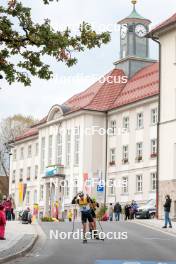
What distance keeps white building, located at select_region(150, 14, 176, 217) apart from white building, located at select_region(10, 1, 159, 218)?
13.1 meters

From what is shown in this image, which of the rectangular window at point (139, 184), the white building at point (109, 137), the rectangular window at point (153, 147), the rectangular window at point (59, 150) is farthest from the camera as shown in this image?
the rectangular window at point (59, 150)

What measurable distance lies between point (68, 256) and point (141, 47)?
59276mm

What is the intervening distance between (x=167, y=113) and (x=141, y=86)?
20.9 metres

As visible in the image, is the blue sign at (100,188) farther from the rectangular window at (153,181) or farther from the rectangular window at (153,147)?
the rectangular window at (153,147)

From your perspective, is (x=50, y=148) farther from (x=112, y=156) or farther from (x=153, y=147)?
(x=153, y=147)

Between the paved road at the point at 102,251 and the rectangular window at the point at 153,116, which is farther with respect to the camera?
the rectangular window at the point at 153,116

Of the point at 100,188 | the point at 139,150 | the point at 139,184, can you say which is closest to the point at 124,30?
the point at 139,150

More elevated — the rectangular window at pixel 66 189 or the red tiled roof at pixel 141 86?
the red tiled roof at pixel 141 86

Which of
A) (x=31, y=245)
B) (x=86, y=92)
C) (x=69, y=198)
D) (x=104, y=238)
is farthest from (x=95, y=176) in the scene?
(x=31, y=245)

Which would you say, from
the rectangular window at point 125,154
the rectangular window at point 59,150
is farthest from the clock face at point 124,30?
the rectangular window at point 125,154

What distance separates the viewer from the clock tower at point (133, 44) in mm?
74688

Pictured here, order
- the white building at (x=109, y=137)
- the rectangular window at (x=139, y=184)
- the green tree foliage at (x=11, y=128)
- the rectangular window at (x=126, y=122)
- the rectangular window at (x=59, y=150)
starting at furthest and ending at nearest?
the green tree foliage at (x=11, y=128), the rectangular window at (x=59, y=150), the rectangular window at (x=126, y=122), the white building at (x=109, y=137), the rectangular window at (x=139, y=184)

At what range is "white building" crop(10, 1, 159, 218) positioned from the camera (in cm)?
6231

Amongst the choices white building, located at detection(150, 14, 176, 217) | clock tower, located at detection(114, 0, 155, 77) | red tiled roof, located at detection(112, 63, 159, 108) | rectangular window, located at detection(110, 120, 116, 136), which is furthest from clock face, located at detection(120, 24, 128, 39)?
white building, located at detection(150, 14, 176, 217)
